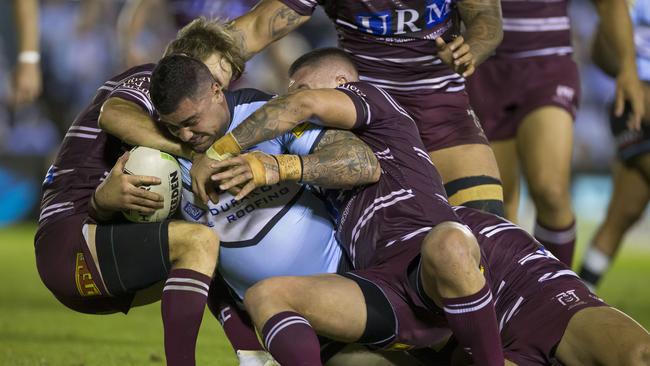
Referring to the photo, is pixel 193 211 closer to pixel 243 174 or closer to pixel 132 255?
pixel 132 255

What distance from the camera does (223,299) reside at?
4.95 m

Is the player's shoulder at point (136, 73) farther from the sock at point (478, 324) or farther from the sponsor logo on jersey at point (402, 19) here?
the sock at point (478, 324)

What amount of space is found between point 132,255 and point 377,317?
110 cm

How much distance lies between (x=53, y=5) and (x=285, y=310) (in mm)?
11773

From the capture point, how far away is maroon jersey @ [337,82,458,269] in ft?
14.2

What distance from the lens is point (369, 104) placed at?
4449mm

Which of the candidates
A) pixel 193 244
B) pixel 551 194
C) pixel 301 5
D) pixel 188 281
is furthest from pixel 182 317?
pixel 551 194

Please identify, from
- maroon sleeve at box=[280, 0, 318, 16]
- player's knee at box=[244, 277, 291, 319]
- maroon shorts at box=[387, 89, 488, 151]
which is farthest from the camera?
maroon shorts at box=[387, 89, 488, 151]

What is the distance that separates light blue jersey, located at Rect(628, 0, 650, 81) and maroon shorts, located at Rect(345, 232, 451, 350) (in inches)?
162

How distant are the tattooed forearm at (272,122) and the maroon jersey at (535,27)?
320 cm

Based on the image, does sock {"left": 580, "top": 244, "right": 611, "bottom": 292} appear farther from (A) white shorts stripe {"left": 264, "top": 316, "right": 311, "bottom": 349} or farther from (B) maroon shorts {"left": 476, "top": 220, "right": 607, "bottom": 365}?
(A) white shorts stripe {"left": 264, "top": 316, "right": 311, "bottom": 349}

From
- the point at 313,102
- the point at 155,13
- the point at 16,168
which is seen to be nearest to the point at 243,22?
the point at 313,102

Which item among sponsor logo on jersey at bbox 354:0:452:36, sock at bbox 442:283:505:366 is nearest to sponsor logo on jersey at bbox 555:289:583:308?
sock at bbox 442:283:505:366

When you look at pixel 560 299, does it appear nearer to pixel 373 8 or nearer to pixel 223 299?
pixel 223 299
